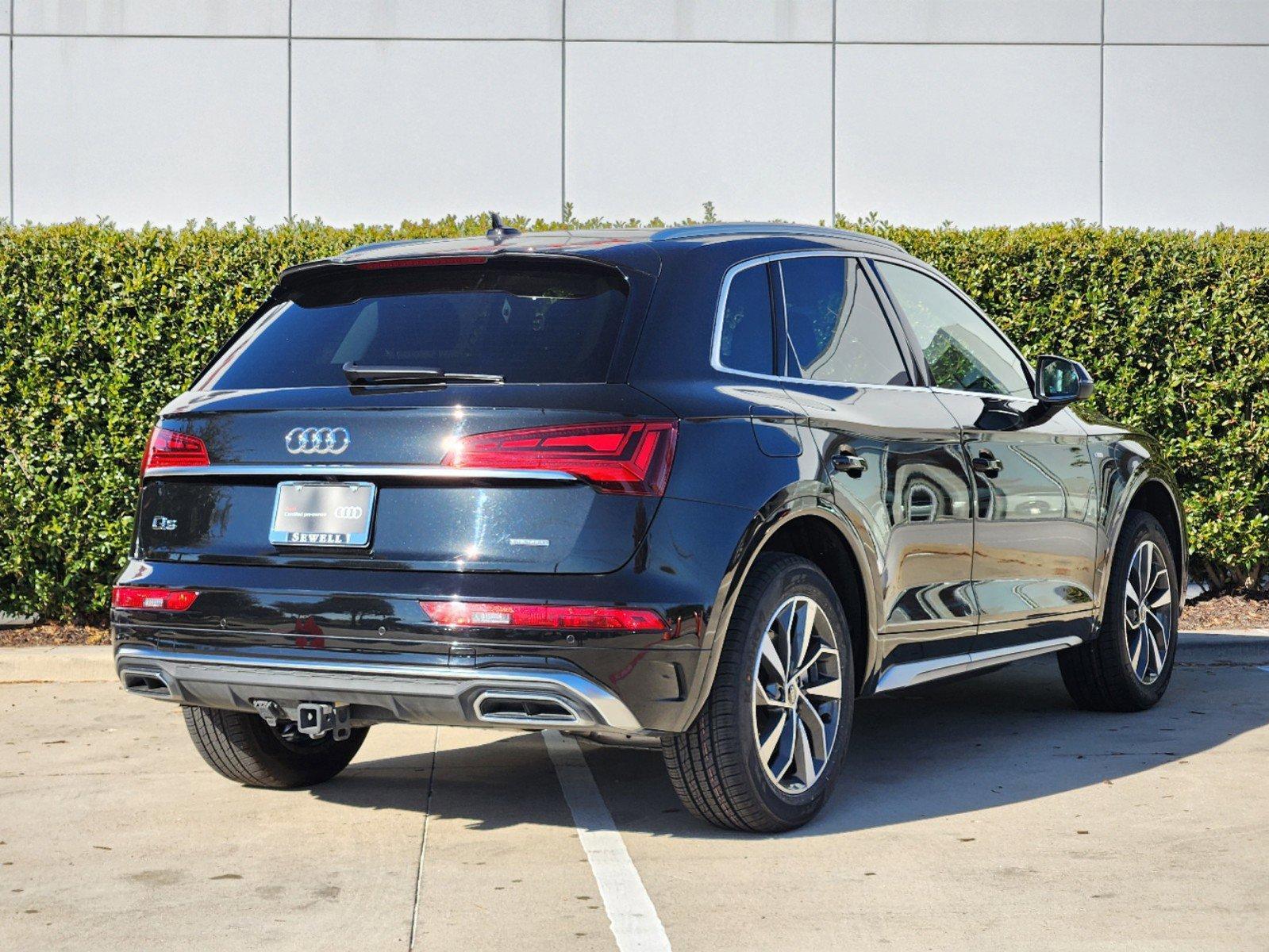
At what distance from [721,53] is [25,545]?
254 inches

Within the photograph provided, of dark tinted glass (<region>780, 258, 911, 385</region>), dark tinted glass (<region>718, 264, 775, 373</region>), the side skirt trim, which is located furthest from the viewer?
the side skirt trim

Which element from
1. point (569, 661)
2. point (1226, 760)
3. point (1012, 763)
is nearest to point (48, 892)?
point (569, 661)

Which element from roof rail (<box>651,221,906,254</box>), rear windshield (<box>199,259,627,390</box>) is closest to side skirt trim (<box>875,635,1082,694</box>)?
roof rail (<box>651,221,906,254</box>)

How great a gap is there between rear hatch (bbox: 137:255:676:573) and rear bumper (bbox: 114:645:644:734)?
0.26m

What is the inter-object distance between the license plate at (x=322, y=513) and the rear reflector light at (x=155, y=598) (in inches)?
12.6

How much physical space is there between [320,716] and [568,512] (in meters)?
0.93

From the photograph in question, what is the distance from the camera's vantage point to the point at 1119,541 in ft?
23.3

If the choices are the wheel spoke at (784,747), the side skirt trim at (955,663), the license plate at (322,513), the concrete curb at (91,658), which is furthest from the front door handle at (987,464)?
the concrete curb at (91,658)

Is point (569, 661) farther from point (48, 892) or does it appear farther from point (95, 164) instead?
point (95, 164)

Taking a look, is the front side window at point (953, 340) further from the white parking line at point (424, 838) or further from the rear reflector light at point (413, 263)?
the white parking line at point (424, 838)

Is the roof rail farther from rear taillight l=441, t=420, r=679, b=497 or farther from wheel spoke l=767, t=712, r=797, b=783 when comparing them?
wheel spoke l=767, t=712, r=797, b=783

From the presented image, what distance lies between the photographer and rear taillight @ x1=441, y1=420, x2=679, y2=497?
438cm

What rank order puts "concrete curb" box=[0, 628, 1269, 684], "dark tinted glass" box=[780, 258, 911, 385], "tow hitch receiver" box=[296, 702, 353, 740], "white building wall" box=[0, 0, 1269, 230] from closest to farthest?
1. "tow hitch receiver" box=[296, 702, 353, 740]
2. "dark tinted glass" box=[780, 258, 911, 385]
3. "concrete curb" box=[0, 628, 1269, 684]
4. "white building wall" box=[0, 0, 1269, 230]

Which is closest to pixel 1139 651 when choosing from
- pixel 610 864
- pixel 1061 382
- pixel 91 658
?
pixel 1061 382
